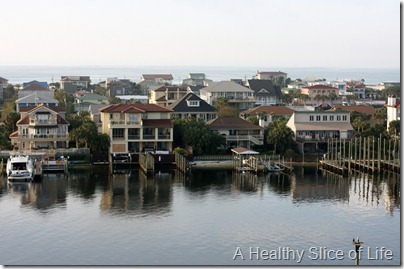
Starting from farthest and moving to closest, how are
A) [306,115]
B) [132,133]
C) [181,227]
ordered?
[306,115] → [132,133] → [181,227]

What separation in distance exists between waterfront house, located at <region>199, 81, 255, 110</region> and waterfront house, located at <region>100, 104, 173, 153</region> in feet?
82.2

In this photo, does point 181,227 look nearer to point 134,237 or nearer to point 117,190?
point 134,237

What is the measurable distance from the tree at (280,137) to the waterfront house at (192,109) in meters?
9.58

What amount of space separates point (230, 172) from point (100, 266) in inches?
909

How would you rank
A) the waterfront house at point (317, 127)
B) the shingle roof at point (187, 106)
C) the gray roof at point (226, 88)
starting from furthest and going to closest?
the gray roof at point (226, 88) → the shingle roof at point (187, 106) → the waterfront house at point (317, 127)

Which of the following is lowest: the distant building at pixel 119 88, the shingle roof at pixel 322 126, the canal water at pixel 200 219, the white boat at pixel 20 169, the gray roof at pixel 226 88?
the canal water at pixel 200 219

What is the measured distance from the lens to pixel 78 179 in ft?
155

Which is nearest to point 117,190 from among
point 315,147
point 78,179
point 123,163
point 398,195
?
point 78,179

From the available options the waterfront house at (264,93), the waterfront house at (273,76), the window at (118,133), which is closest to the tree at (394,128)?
the window at (118,133)

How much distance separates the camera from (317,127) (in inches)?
2314

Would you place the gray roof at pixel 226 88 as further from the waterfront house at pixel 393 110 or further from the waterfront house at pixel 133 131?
the waterfront house at pixel 133 131

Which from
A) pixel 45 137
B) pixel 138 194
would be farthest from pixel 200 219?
pixel 45 137

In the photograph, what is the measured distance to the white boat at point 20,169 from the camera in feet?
152

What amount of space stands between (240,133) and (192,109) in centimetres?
792
